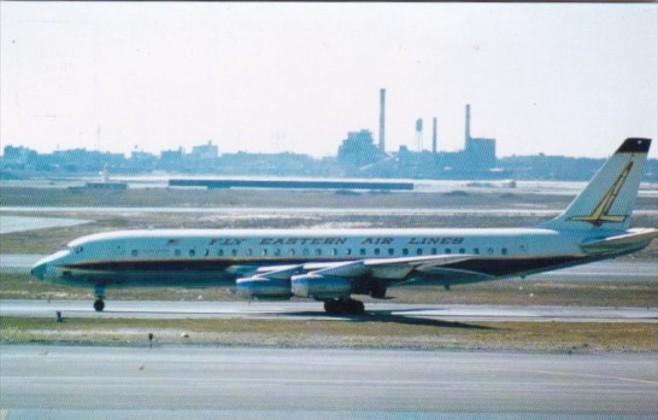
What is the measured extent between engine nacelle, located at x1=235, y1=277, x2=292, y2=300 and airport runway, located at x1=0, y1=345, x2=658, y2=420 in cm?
766

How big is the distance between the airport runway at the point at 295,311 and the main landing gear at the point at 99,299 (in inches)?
8.7

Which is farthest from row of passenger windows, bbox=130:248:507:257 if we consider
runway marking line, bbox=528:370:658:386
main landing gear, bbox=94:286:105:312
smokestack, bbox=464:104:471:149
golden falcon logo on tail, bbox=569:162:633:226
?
smokestack, bbox=464:104:471:149

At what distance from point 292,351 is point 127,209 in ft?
163

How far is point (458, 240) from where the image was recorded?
30.2 metres

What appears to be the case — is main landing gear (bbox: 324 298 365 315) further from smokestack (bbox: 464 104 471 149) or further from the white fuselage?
smokestack (bbox: 464 104 471 149)

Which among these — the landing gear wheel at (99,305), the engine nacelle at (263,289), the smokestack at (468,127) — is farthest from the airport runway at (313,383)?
the smokestack at (468,127)

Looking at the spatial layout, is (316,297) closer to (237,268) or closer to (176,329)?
(237,268)

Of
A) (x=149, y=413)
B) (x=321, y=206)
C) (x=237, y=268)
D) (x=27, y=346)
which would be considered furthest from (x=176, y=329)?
(x=321, y=206)

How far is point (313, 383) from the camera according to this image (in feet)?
54.7

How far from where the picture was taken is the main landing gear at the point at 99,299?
2930 centimetres

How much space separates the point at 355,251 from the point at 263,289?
3.62m

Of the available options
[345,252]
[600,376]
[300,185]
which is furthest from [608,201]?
[300,185]

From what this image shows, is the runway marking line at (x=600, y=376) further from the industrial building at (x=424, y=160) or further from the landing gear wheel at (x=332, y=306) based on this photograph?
the industrial building at (x=424, y=160)

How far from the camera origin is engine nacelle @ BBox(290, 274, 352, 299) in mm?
27891
